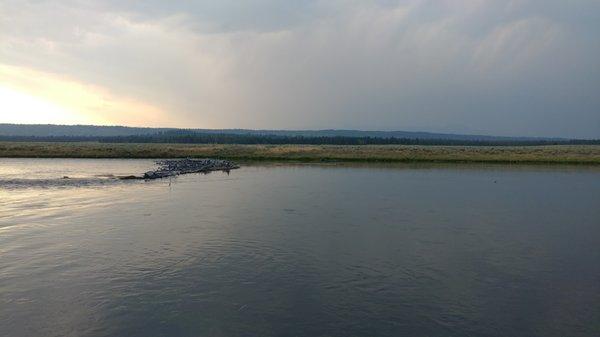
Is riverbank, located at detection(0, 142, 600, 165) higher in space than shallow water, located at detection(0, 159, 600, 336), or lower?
higher

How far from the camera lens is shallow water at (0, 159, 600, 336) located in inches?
365

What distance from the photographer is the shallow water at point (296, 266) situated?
9.27 metres

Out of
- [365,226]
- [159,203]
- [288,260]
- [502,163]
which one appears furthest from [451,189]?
[502,163]

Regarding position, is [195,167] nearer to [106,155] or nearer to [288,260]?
[106,155]

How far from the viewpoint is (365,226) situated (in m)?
18.6

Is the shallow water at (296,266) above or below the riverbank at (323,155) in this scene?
below

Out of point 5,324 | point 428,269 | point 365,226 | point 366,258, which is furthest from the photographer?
point 365,226

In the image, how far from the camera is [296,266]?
42.1ft

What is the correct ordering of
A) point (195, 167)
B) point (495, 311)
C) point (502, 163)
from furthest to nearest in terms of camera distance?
point (502, 163)
point (195, 167)
point (495, 311)

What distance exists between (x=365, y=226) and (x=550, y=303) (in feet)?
28.7

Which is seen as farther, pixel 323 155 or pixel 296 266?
pixel 323 155

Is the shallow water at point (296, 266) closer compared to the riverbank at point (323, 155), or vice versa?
the shallow water at point (296, 266)

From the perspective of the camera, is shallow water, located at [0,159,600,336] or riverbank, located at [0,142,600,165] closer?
shallow water, located at [0,159,600,336]

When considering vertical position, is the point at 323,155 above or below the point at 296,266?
above
